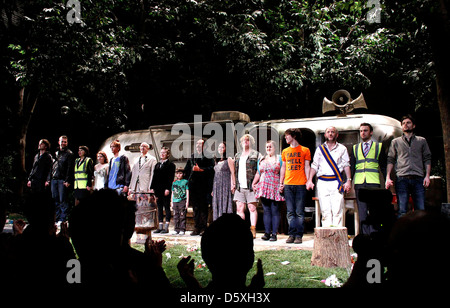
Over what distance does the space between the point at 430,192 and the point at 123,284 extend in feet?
30.6

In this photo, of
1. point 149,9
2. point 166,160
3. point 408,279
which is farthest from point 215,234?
point 149,9

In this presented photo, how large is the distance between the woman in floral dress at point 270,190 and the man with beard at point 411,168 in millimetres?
1907

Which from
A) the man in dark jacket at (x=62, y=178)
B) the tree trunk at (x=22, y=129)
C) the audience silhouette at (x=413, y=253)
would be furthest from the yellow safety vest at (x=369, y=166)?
the tree trunk at (x=22, y=129)

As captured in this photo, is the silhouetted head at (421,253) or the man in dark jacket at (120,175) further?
the man in dark jacket at (120,175)

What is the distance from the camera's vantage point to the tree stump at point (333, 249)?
5125 mm

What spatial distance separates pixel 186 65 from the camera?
50.6ft

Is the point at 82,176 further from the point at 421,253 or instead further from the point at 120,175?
the point at 421,253

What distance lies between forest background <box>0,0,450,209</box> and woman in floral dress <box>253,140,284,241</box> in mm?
4965

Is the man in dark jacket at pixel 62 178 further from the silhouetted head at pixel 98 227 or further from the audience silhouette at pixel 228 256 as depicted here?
the audience silhouette at pixel 228 256

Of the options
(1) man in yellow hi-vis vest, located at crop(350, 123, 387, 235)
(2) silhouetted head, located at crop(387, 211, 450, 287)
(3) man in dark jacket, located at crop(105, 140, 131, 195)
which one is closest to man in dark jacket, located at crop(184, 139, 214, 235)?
(3) man in dark jacket, located at crop(105, 140, 131, 195)

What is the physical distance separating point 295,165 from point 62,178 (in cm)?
543

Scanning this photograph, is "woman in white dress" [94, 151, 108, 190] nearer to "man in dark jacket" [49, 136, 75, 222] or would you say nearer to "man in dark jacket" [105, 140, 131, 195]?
"man in dark jacket" [105, 140, 131, 195]
